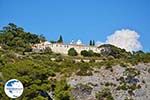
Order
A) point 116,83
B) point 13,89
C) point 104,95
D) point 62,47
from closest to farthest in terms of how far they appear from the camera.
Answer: point 13,89, point 104,95, point 116,83, point 62,47

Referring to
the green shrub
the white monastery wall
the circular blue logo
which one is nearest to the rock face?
the green shrub

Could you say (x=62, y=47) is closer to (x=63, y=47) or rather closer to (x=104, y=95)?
(x=63, y=47)

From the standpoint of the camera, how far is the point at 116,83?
155 ft

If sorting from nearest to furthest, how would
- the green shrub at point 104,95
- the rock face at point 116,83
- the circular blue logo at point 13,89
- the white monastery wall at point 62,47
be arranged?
the circular blue logo at point 13,89 → the green shrub at point 104,95 → the rock face at point 116,83 → the white monastery wall at point 62,47

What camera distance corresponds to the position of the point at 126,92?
45344mm

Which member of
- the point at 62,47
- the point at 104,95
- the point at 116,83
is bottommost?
the point at 104,95

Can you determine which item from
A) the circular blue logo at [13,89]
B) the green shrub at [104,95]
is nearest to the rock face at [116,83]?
the green shrub at [104,95]

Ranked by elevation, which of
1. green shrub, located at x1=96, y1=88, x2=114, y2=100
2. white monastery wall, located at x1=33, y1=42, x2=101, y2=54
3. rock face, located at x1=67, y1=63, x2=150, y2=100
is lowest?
green shrub, located at x1=96, y1=88, x2=114, y2=100

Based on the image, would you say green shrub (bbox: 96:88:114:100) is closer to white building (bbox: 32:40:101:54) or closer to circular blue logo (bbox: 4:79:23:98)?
circular blue logo (bbox: 4:79:23:98)

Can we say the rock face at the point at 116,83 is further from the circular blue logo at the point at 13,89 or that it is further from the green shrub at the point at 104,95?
the circular blue logo at the point at 13,89

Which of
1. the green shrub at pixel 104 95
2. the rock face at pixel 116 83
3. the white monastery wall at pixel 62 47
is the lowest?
the green shrub at pixel 104 95

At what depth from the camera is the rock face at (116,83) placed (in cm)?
4450

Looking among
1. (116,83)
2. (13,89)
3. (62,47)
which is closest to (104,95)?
(116,83)

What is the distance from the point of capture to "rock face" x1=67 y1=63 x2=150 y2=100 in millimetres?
44500
